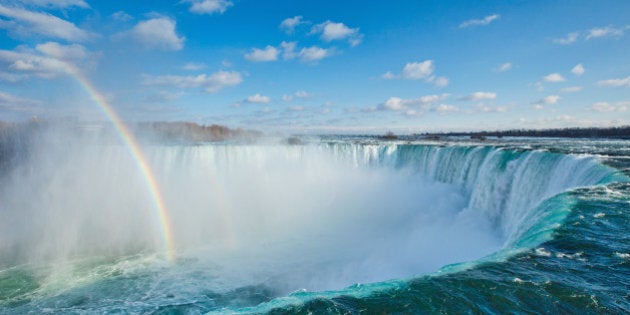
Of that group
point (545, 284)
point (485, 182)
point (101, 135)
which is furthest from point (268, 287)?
point (101, 135)

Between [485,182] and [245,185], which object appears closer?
[485,182]

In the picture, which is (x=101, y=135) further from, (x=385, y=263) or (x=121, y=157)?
(x=385, y=263)

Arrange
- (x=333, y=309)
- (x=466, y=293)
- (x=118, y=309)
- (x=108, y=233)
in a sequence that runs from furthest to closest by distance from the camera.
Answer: (x=108, y=233), (x=118, y=309), (x=466, y=293), (x=333, y=309)

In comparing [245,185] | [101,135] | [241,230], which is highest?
[101,135]

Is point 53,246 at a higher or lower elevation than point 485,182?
lower

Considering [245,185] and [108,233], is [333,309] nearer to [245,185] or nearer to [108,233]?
[108,233]

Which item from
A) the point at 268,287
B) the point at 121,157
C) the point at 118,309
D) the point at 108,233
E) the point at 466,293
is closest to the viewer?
the point at 466,293

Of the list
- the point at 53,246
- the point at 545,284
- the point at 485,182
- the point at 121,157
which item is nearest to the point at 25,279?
the point at 53,246
